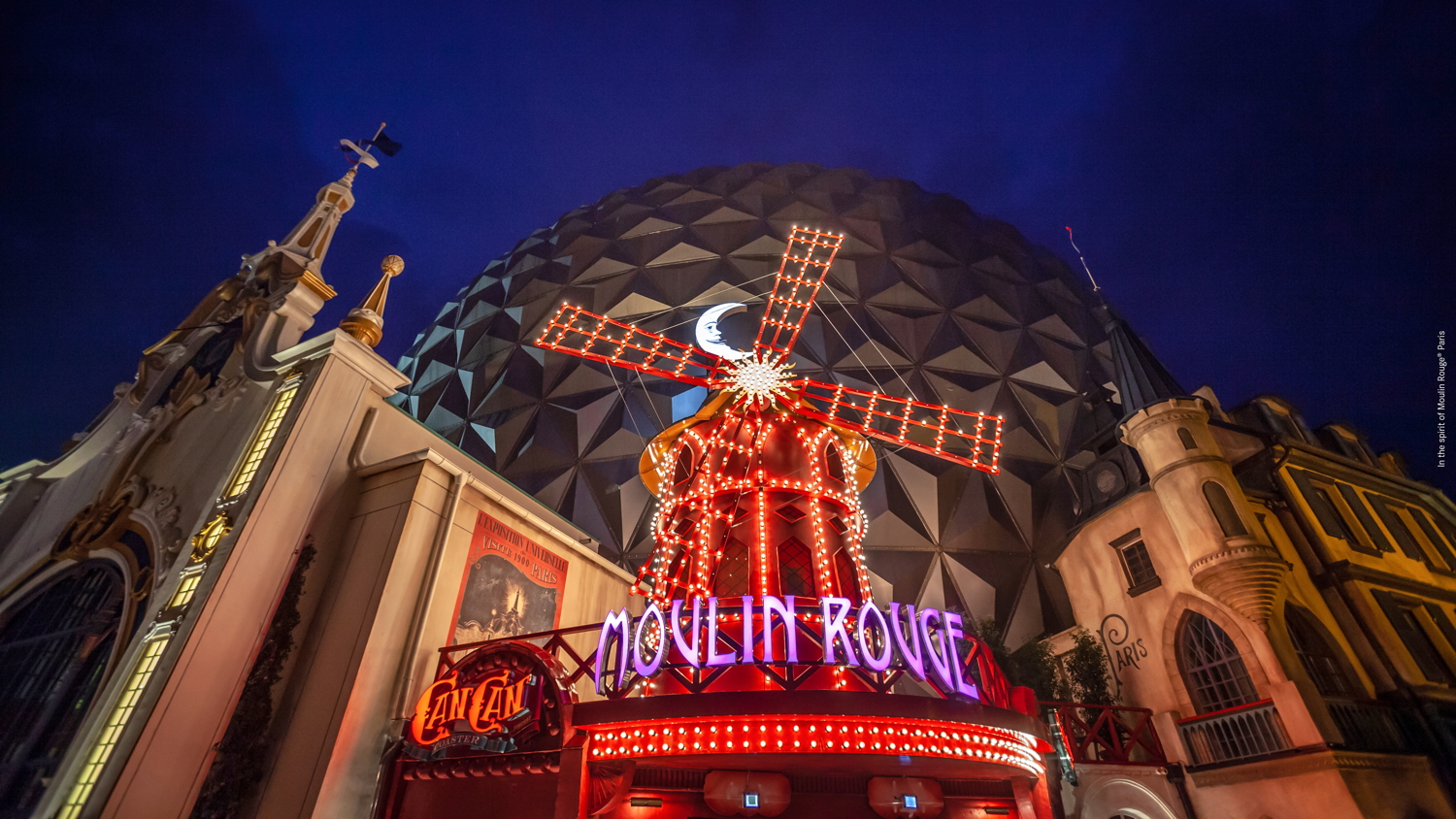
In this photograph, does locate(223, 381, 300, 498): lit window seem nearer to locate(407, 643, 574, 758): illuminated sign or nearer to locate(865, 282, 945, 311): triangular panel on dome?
locate(407, 643, 574, 758): illuminated sign

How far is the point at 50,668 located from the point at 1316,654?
2524 centimetres

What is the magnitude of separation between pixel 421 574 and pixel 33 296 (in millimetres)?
20887

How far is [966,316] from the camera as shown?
77.2 feet

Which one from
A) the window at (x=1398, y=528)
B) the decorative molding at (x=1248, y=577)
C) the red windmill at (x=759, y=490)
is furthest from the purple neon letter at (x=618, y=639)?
the window at (x=1398, y=528)

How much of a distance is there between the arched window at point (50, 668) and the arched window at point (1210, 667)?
21152 millimetres

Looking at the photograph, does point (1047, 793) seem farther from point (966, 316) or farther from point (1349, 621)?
point (966, 316)

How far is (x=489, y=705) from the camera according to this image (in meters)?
9.42

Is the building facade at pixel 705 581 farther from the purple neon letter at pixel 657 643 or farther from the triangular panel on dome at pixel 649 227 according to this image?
the triangular panel on dome at pixel 649 227

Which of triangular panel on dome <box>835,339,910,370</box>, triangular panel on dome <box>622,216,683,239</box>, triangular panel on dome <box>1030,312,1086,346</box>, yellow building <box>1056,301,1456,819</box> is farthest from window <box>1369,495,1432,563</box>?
triangular panel on dome <box>622,216,683,239</box>

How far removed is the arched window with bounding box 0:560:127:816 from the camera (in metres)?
10.5

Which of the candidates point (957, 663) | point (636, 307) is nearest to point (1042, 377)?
point (636, 307)

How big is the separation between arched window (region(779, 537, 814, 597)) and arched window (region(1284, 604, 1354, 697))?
10653 mm

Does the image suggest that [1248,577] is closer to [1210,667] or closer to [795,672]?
[1210,667]

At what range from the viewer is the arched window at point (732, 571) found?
12.3 m
